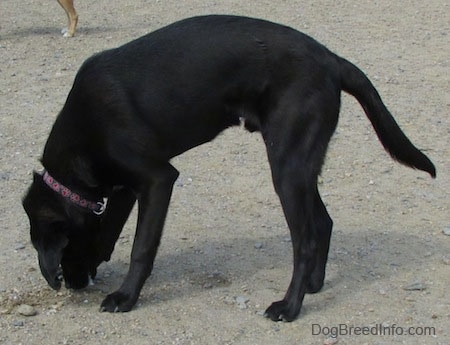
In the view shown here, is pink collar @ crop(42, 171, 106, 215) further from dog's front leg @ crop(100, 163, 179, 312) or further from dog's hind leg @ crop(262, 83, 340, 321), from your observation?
dog's hind leg @ crop(262, 83, 340, 321)

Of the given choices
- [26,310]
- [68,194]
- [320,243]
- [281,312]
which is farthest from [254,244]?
[26,310]

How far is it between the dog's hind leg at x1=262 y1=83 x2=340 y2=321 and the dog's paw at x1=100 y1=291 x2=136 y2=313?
0.70m

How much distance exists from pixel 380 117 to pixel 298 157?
2.02 feet

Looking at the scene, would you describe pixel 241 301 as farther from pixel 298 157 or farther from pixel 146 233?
pixel 298 157

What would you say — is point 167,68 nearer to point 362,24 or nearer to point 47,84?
point 47,84

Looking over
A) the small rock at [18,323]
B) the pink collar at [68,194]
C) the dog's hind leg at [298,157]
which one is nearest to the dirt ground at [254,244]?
the small rock at [18,323]

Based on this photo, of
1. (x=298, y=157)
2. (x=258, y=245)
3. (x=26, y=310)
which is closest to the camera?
(x=298, y=157)

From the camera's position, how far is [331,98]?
4.41 metres

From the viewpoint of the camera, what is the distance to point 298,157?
4.35 metres

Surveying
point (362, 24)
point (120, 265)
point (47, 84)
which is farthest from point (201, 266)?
point (362, 24)

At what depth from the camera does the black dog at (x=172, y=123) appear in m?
4.34

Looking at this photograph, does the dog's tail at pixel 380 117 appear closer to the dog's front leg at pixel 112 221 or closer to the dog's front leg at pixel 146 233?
the dog's front leg at pixel 146 233

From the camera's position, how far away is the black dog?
434 cm

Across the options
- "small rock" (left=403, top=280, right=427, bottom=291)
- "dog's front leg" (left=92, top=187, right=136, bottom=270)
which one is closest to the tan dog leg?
"dog's front leg" (left=92, top=187, right=136, bottom=270)
